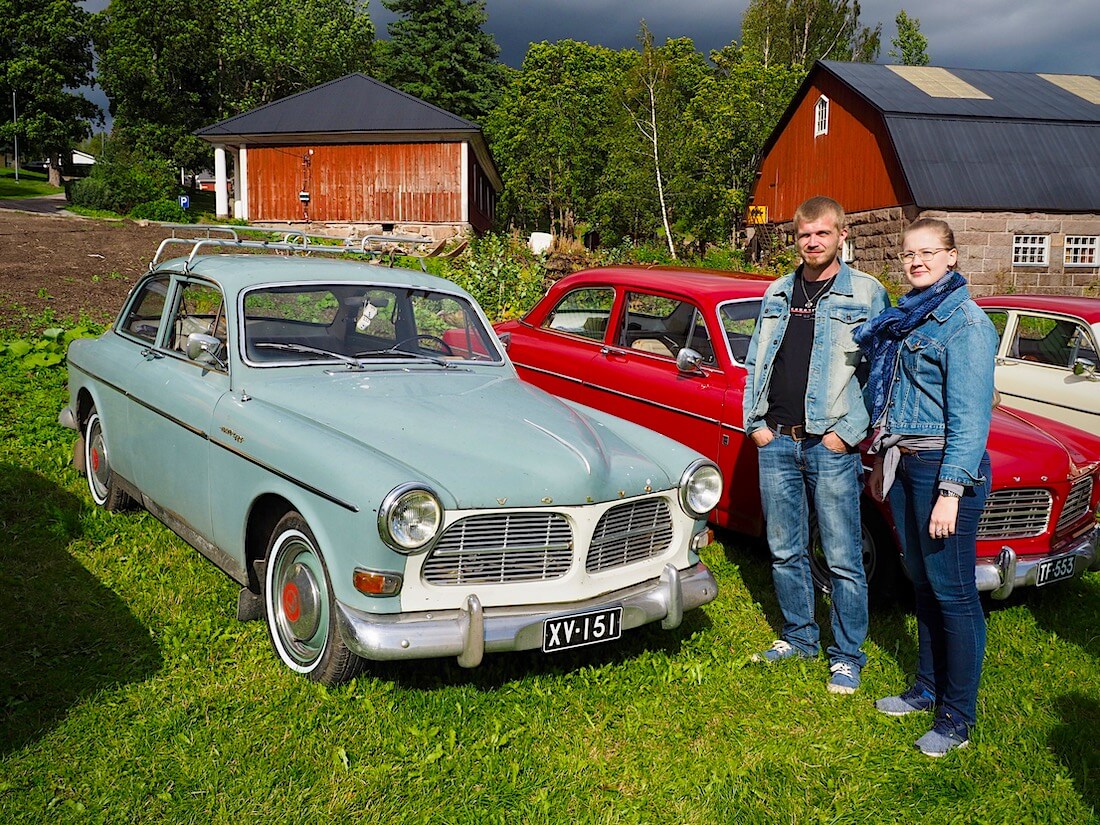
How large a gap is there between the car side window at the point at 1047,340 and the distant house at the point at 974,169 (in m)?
17.4

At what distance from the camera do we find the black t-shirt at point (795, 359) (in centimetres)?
417

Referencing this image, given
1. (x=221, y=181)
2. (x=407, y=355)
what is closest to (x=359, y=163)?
(x=221, y=181)

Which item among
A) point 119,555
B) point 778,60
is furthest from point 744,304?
point 778,60

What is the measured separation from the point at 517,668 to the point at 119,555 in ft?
8.56

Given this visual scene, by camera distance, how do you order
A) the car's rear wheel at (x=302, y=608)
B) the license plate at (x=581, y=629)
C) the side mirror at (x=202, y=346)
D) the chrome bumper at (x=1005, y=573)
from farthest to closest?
1. the chrome bumper at (x=1005, y=573)
2. the side mirror at (x=202, y=346)
3. the car's rear wheel at (x=302, y=608)
4. the license plate at (x=581, y=629)

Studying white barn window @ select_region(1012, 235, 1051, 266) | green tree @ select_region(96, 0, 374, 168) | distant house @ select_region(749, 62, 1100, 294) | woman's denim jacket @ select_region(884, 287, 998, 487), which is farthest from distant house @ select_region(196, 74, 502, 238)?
woman's denim jacket @ select_region(884, 287, 998, 487)

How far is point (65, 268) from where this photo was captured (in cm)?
1622

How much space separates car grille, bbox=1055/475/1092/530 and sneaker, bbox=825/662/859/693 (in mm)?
1770

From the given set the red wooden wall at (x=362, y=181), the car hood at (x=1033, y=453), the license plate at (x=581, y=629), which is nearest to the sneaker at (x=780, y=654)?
the license plate at (x=581, y=629)

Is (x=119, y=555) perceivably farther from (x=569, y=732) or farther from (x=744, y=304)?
(x=744, y=304)

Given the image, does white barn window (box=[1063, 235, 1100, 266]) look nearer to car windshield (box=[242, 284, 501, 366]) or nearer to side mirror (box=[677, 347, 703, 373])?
side mirror (box=[677, 347, 703, 373])

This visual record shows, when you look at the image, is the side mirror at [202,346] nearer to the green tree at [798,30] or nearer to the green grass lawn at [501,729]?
the green grass lawn at [501,729]

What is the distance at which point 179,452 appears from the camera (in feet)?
16.1

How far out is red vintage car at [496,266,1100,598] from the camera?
16.6 ft
